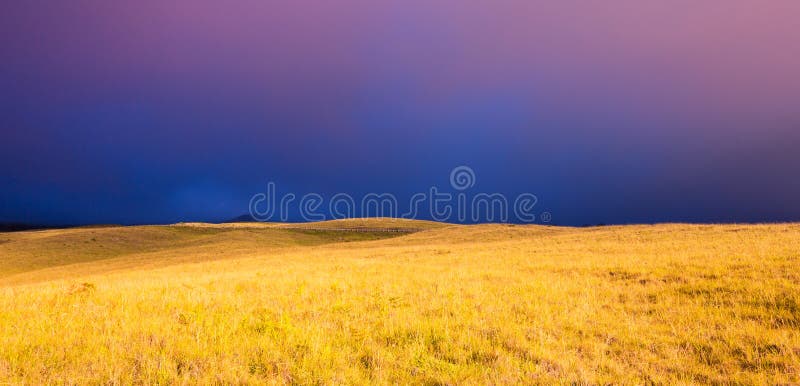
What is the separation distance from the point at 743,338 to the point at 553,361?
366 centimetres

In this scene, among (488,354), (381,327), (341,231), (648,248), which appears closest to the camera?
(488,354)

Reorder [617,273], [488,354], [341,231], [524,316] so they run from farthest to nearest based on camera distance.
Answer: [341,231] < [617,273] < [524,316] < [488,354]

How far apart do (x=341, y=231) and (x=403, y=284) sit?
60.8 metres

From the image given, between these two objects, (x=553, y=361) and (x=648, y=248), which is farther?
(x=648, y=248)

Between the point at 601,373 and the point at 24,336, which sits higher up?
the point at 24,336

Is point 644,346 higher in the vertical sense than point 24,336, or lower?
lower

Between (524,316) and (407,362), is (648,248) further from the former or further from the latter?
(407,362)

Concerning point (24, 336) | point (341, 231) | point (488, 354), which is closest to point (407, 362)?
point (488, 354)

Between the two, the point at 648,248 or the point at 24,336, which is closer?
the point at 24,336

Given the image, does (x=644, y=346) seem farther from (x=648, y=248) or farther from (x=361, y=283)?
(x=648, y=248)

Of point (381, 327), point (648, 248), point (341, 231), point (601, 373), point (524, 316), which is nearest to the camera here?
point (601, 373)

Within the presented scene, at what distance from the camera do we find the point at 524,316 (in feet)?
28.4

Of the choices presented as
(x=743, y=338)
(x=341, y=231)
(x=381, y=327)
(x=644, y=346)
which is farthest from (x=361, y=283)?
(x=341, y=231)

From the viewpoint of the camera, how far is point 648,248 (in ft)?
71.7
